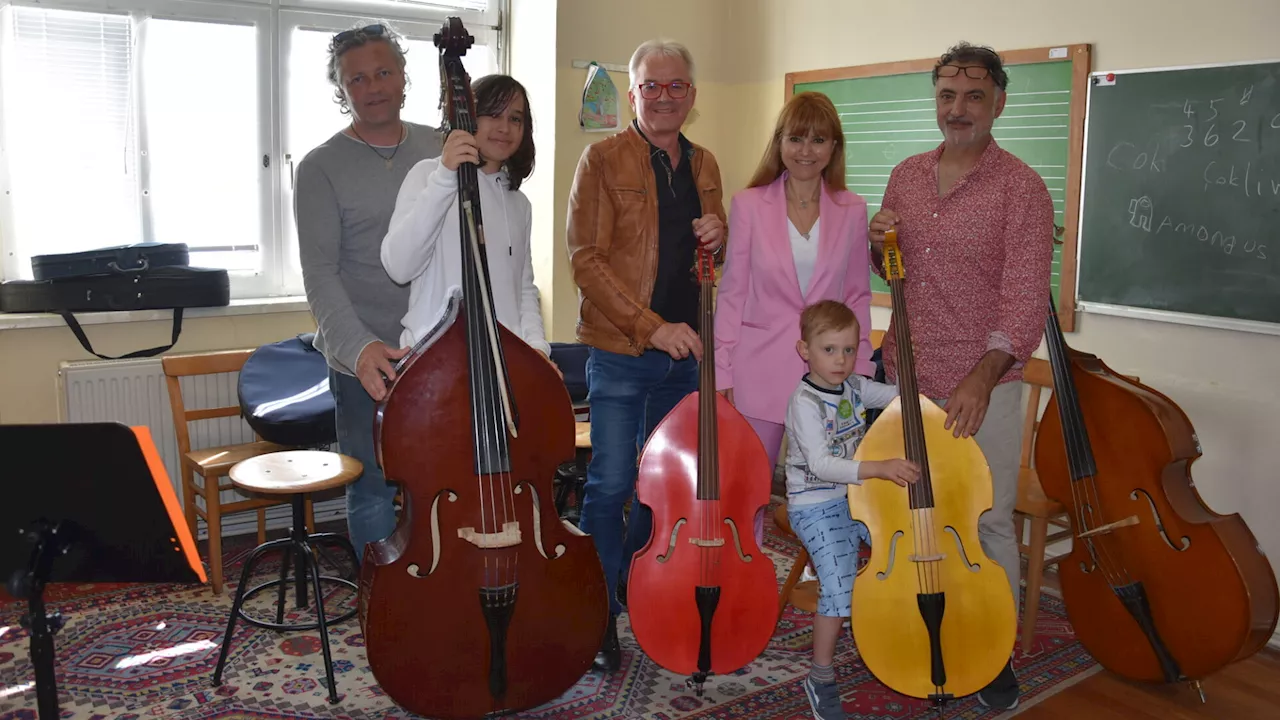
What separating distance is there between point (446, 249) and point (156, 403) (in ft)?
6.01

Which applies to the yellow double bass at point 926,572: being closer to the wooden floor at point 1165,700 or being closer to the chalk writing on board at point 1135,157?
the wooden floor at point 1165,700

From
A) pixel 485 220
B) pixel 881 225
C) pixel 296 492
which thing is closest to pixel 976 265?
pixel 881 225

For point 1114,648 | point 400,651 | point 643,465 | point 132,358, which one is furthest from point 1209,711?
point 132,358

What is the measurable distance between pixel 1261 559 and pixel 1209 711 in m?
0.43

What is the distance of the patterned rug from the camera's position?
7.97ft

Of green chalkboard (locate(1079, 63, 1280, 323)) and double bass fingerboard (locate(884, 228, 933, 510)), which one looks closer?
double bass fingerboard (locate(884, 228, 933, 510))

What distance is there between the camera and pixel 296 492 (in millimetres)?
2467

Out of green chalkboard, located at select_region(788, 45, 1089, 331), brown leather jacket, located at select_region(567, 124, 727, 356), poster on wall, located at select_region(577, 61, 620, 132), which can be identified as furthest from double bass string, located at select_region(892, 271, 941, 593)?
poster on wall, located at select_region(577, 61, 620, 132)

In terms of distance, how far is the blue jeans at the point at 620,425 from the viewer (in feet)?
8.01

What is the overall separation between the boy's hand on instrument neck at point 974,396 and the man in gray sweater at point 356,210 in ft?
3.95

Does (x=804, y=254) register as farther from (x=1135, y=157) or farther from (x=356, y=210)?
(x=1135, y=157)

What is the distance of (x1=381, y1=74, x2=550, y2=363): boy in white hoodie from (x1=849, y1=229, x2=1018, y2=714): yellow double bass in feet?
2.52

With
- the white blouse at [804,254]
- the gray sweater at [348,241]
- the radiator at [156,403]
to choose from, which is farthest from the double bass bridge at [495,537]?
the radiator at [156,403]

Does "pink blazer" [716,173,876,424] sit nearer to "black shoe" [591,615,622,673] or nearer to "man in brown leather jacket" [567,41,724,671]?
"man in brown leather jacket" [567,41,724,671]
